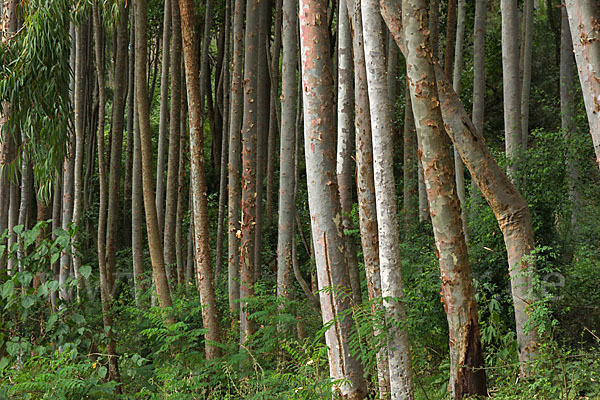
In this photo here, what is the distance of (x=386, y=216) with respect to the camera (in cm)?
373

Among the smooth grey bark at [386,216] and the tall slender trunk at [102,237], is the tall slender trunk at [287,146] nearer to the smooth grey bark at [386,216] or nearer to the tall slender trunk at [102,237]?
the tall slender trunk at [102,237]

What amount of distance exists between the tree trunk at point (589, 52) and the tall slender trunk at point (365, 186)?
1383 millimetres

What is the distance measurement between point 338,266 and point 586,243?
443cm

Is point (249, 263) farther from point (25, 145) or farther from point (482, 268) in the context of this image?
point (25, 145)

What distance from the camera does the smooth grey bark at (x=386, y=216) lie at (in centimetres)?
366

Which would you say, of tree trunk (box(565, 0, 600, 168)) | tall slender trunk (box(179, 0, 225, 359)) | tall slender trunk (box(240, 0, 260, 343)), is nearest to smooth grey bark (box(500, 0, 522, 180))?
tall slender trunk (box(240, 0, 260, 343))

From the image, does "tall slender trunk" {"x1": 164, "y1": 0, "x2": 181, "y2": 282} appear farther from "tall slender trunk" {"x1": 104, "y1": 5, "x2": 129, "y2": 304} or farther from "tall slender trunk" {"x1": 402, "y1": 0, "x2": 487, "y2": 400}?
"tall slender trunk" {"x1": 402, "y1": 0, "x2": 487, "y2": 400}

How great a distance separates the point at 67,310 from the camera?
507cm

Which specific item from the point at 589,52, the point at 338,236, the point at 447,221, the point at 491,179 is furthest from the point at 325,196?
the point at 589,52

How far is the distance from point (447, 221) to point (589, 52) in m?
1.42

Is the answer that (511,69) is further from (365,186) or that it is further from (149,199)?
(149,199)

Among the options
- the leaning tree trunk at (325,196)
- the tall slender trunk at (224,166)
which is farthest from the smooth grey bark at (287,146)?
the tall slender trunk at (224,166)

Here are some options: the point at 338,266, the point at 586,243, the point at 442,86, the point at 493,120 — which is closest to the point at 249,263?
the point at 338,266

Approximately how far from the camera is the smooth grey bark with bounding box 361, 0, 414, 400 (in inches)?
144
